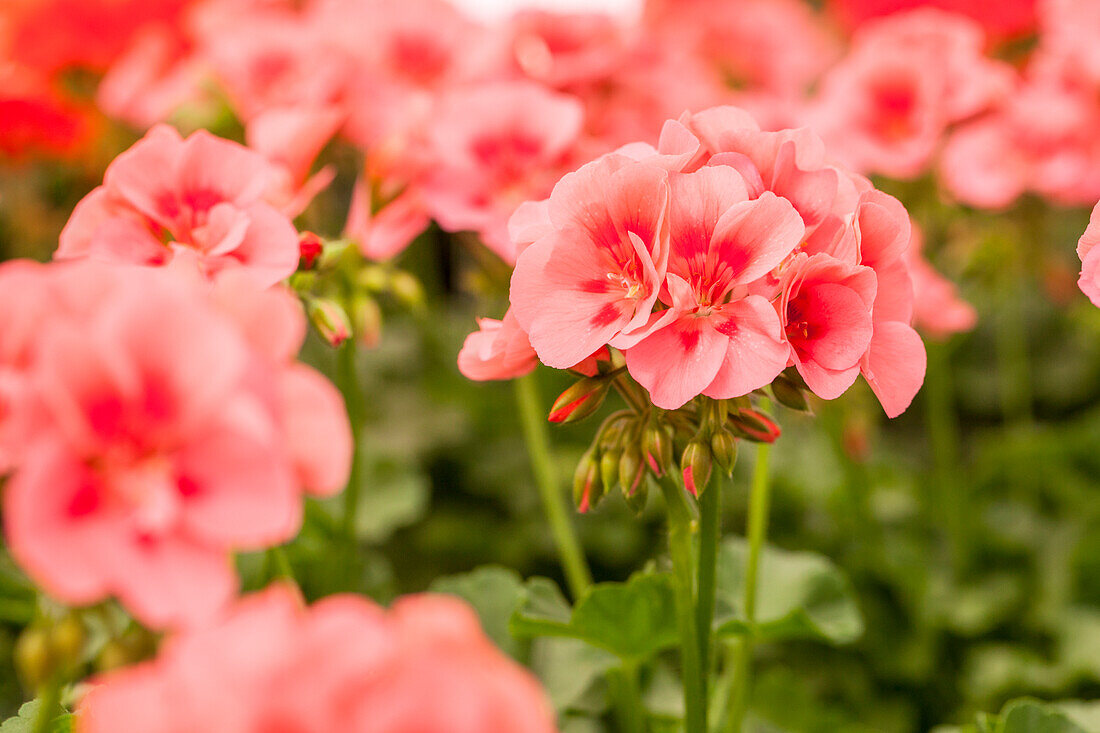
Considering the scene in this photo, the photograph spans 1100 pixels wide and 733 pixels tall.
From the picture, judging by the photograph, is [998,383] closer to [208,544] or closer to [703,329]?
[703,329]

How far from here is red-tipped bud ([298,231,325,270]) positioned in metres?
0.91

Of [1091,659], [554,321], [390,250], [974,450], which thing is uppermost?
[554,321]

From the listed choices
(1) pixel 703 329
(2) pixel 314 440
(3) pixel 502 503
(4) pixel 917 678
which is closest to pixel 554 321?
(1) pixel 703 329

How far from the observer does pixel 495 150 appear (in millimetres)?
1297

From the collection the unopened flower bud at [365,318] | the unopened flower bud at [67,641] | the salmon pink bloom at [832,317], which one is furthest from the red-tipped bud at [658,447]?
the unopened flower bud at [365,318]

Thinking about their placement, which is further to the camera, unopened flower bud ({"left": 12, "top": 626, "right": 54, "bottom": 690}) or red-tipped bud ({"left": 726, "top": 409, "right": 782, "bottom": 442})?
red-tipped bud ({"left": 726, "top": 409, "right": 782, "bottom": 442})

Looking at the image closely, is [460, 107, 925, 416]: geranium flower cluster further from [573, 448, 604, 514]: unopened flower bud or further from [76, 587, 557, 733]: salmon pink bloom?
[76, 587, 557, 733]: salmon pink bloom

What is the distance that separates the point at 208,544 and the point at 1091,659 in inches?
56.1

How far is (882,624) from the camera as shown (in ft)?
5.53

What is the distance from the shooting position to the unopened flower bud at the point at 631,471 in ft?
2.53

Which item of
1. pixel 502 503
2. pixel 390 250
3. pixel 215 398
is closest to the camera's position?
pixel 215 398

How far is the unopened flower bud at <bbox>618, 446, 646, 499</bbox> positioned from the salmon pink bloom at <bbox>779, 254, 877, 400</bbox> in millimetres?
143

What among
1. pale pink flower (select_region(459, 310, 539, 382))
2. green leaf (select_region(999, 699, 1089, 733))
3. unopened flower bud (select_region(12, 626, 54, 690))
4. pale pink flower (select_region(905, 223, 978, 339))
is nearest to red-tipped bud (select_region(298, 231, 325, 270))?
pale pink flower (select_region(459, 310, 539, 382))

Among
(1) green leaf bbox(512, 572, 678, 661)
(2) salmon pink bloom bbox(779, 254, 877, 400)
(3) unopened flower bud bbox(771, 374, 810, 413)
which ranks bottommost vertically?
(1) green leaf bbox(512, 572, 678, 661)
